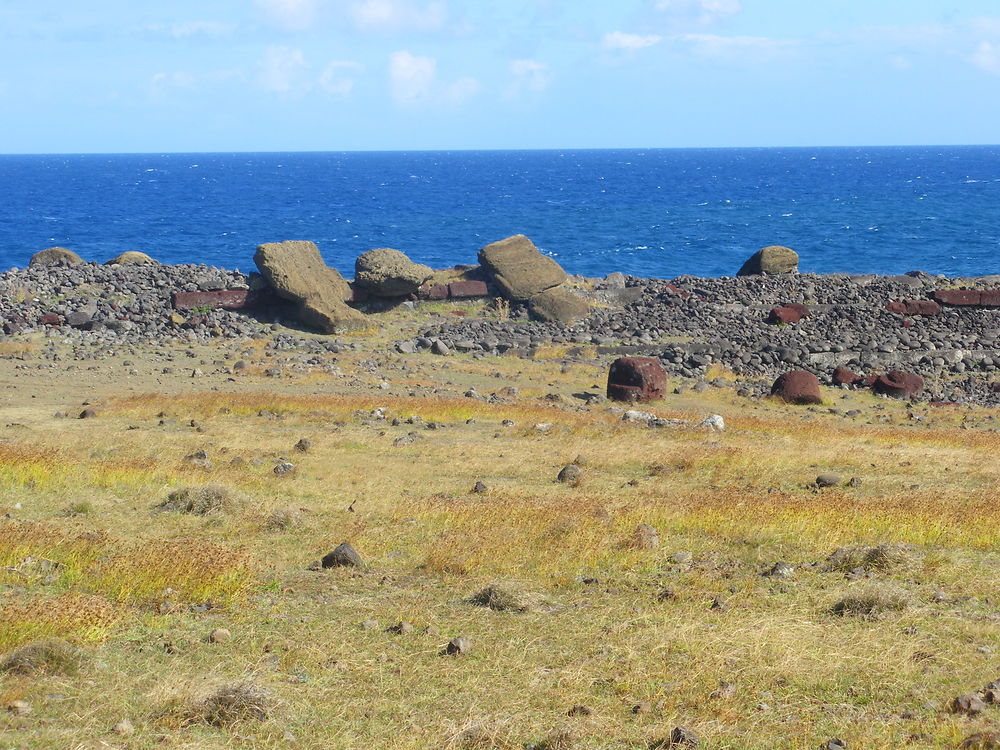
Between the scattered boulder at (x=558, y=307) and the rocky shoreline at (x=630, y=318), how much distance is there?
0.05 meters

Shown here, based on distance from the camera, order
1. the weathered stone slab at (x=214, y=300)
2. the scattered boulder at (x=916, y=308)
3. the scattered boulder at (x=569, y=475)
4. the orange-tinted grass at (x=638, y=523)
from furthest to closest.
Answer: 1. the scattered boulder at (x=916, y=308)
2. the weathered stone slab at (x=214, y=300)
3. the scattered boulder at (x=569, y=475)
4. the orange-tinted grass at (x=638, y=523)

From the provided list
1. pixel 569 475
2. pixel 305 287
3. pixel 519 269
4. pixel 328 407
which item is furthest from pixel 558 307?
pixel 569 475

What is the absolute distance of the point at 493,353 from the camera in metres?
29.5

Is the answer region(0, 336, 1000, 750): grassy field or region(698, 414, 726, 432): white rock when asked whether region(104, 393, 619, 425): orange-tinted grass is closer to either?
region(698, 414, 726, 432): white rock

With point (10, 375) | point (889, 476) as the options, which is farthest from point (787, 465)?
point (10, 375)

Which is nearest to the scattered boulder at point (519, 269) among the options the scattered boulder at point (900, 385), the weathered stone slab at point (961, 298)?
the scattered boulder at point (900, 385)

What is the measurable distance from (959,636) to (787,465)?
7427 millimetres

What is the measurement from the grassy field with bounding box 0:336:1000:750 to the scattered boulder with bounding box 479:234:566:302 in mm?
18225

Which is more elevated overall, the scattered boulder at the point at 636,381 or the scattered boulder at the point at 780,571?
the scattered boulder at the point at 780,571

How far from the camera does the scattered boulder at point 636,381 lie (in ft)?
77.9

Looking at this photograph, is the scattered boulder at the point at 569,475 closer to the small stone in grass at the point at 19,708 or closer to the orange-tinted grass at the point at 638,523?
the orange-tinted grass at the point at 638,523

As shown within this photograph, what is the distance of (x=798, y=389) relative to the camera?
80.7 feet

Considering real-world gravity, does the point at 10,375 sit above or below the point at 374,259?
Answer: below

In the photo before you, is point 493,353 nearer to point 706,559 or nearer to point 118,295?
point 118,295
